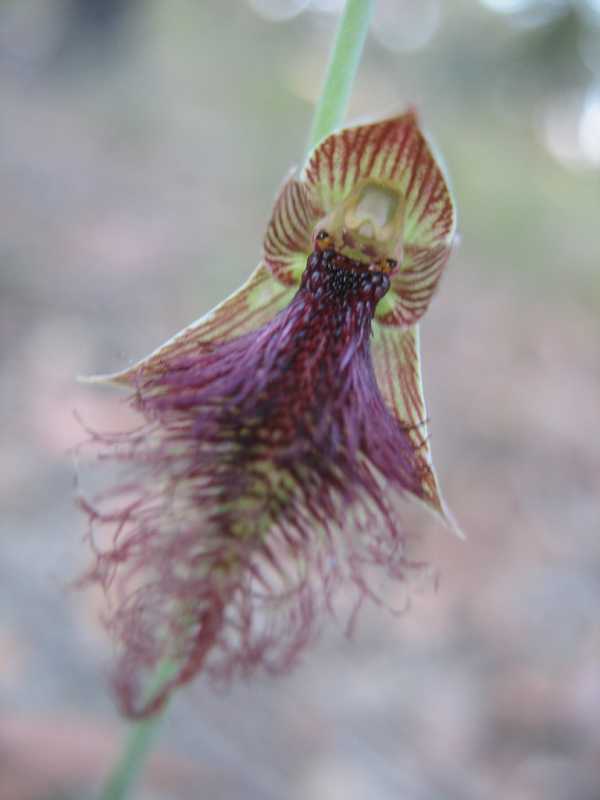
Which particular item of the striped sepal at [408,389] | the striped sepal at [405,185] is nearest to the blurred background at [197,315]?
the striped sepal at [405,185]

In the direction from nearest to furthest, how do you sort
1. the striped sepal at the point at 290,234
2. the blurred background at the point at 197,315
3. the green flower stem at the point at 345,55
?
the green flower stem at the point at 345,55
the striped sepal at the point at 290,234
the blurred background at the point at 197,315

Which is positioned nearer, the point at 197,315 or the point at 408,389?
the point at 408,389

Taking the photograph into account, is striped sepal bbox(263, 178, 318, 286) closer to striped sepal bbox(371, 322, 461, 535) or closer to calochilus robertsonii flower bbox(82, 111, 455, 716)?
calochilus robertsonii flower bbox(82, 111, 455, 716)

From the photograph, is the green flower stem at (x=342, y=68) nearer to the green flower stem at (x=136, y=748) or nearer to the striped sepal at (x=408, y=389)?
the striped sepal at (x=408, y=389)

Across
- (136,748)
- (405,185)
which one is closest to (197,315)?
(136,748)

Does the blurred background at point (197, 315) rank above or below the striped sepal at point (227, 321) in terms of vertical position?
above

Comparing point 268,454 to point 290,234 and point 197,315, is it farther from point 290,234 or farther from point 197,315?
point 197,315

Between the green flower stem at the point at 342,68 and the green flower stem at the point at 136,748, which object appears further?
the green flower stem at the point at 136,748

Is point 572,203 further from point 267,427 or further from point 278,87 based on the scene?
point 267,427

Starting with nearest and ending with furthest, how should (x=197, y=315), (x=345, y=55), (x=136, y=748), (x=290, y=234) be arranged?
(x=345, y=55)
(x=290, y=234)
(x=136, y=748)
(x=197, y=315)
